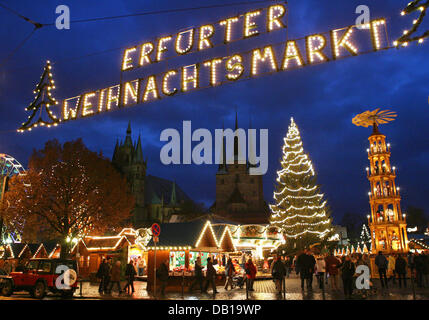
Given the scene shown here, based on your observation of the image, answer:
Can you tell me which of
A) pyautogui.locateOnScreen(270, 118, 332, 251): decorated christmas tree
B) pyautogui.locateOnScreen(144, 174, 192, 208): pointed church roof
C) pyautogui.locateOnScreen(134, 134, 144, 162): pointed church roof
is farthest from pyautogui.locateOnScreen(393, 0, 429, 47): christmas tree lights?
pyautogui.locateOnScreen(144, 174, 192, 208): pointed church roof

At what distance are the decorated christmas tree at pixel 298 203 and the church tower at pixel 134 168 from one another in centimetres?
6723

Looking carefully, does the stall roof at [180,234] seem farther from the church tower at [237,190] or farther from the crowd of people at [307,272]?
the church tower at [237,190]

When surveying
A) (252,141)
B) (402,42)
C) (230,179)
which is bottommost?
(402,42)

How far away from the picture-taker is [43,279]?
16453 mm

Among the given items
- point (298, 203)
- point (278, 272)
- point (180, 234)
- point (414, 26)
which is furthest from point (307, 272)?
point (298, 203)

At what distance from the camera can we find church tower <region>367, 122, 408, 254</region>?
3050 centimetres

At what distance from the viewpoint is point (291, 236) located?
3900 centimetres

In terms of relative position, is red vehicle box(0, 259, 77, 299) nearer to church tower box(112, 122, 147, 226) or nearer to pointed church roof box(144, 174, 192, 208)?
church tower box(112, 122, 147, 226)

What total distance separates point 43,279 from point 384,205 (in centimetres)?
2641

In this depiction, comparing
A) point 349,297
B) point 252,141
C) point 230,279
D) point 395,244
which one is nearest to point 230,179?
point 252,141

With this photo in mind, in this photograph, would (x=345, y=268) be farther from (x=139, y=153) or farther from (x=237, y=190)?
(x=237, y=190)

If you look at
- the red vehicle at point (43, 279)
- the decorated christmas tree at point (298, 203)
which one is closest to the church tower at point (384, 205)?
the decorated christmas tree at point (298, 203)

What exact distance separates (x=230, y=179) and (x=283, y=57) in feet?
340
